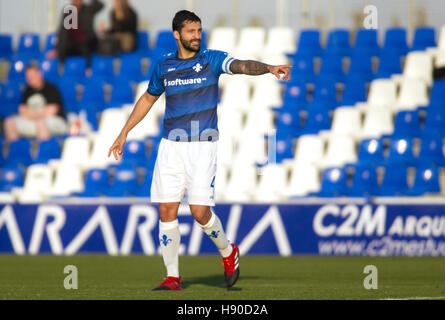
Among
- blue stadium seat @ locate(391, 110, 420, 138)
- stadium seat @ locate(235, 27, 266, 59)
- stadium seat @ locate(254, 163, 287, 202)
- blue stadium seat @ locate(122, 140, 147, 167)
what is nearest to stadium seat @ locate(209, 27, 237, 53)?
stadium seat @ locate(235, 27, 266, 59)

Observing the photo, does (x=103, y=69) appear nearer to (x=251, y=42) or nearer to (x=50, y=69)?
(x=50, y=69)

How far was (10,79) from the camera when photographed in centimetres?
1892

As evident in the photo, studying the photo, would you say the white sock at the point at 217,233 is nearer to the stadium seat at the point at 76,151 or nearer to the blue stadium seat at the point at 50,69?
the stadium seat at the point at 76,151

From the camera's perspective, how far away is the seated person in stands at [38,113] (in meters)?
17.2

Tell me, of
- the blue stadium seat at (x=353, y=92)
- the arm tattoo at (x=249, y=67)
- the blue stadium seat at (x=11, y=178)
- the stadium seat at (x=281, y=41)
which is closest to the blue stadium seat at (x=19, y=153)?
the blue stadium seat at (x=11, y=178)

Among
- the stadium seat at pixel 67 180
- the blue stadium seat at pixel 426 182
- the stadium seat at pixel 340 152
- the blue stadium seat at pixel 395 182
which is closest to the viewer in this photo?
the blue stadium seat at pixel 426 182

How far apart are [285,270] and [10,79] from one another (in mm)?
9864

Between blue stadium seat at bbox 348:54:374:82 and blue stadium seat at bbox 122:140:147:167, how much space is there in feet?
12.6

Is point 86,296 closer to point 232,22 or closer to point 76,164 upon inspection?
point 76,164

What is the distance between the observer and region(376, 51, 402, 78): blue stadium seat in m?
16.5

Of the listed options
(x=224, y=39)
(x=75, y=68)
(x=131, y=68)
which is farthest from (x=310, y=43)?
(x=75, y=68)

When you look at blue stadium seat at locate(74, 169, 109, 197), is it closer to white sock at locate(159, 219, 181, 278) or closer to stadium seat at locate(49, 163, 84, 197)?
stadium seat at locate(49, 163, 84, 197)

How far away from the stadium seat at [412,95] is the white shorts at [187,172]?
8456mm
